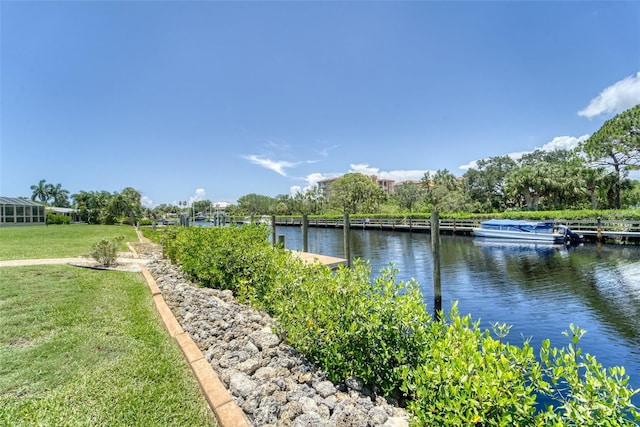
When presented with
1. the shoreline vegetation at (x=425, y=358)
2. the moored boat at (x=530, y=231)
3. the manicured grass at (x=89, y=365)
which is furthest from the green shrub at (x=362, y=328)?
the moored boat at (x=530, y=231)

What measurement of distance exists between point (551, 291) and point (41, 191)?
91348mm

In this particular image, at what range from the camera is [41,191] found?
7006 cm

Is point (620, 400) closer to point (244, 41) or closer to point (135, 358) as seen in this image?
point (135, 358)

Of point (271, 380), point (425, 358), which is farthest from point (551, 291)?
point (271, 380)

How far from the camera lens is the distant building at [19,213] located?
30852 millimetres

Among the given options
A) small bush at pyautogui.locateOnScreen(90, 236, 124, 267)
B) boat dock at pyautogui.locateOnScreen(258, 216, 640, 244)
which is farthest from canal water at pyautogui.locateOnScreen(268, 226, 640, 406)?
small bush at pyautogui.locateOnScreen(90, 236, 124, 267)

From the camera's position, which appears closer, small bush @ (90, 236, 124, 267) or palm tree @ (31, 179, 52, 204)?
small bush @ (90, 236, 124, 267)

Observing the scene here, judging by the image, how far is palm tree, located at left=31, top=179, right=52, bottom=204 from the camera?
2731 inches

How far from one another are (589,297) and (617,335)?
9.13ft

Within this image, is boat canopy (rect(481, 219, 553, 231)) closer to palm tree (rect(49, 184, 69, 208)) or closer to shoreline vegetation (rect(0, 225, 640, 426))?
shoreline vegetation (rect(0, 225, 640, 426))

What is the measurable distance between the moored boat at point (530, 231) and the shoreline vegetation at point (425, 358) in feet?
57.4

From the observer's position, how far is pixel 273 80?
54.0 ft

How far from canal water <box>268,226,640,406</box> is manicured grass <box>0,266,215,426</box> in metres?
3.92

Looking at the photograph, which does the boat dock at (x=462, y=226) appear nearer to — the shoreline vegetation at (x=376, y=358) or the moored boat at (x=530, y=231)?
the moored boat at (x=530, y=231)
